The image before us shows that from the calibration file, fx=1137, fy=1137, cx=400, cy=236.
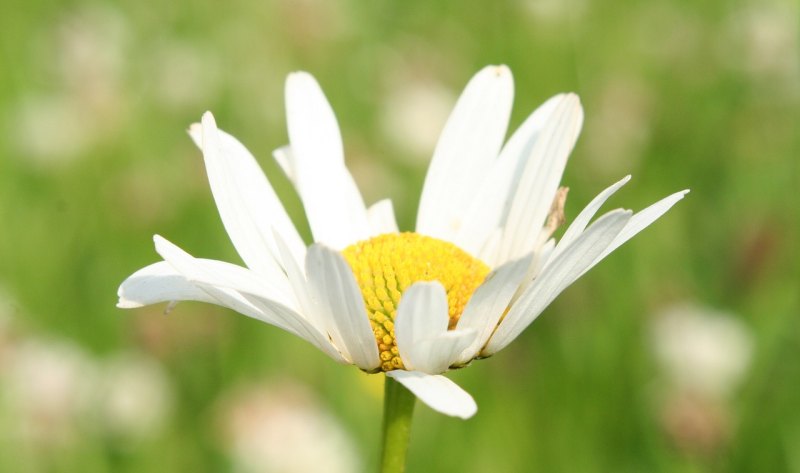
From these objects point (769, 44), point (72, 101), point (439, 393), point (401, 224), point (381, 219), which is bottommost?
point (439, 393)

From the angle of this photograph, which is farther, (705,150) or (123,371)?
(705,150)

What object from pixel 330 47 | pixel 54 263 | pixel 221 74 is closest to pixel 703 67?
pixel 330 47

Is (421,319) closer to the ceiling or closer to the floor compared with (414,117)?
closer to the floor

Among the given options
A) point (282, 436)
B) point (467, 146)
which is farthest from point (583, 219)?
point (282, 436)

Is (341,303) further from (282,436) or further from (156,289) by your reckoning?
(282,436)

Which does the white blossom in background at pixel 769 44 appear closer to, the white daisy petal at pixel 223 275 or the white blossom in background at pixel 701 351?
the white blossom in background at pixel 701 351

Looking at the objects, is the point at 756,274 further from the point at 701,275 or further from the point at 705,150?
the point at 705,150

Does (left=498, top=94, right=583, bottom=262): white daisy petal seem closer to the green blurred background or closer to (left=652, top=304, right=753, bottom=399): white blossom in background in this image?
the green blurred background
